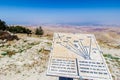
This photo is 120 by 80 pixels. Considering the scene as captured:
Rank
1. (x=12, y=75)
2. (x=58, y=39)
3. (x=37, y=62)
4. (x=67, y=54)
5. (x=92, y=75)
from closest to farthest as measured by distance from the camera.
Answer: (x=92, y=75), (x=67, y=54), (x=58, y=39), (x=12, y=75), (x=37, y=62)

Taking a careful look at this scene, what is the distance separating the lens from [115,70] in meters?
18.5

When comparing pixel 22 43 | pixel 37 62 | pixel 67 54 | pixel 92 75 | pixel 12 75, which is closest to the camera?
pixel 92 75

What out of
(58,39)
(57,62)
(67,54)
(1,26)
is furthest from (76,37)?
(1,26)

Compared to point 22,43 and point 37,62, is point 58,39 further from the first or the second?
point 22,43

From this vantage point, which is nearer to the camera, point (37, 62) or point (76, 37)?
point (76, 37)

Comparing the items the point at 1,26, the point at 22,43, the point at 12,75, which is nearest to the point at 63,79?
the point at 12,75

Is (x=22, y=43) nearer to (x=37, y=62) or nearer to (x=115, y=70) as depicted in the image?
(x=37, y=62)

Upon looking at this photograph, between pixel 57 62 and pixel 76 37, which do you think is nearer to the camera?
pixel 57 62

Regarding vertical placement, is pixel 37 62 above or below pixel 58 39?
below

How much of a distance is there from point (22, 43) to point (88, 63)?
20512 mm

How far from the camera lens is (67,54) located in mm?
10602

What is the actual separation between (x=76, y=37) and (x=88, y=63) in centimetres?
279

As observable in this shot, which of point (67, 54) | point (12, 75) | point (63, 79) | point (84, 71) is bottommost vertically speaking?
point (12, 75)

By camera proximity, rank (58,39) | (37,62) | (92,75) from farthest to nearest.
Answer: (37,62) < (58,39) < (92,75)
